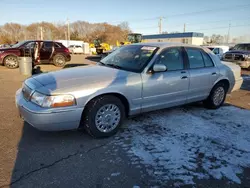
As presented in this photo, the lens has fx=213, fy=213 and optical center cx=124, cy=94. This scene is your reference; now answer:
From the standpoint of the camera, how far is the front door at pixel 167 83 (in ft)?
Result: 13.0

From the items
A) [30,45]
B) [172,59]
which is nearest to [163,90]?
[172,59]

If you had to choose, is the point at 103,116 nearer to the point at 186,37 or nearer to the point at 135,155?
the point at 135,155

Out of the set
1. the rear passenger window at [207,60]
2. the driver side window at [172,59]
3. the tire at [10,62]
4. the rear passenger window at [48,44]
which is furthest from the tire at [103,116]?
the rear passenger window at [48,44]

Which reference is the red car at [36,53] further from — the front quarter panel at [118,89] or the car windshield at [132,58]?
the front quarter panel at [118,89]

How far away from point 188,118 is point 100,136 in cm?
212

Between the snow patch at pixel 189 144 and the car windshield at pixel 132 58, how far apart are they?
3.83ft

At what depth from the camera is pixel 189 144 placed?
3.55 meters

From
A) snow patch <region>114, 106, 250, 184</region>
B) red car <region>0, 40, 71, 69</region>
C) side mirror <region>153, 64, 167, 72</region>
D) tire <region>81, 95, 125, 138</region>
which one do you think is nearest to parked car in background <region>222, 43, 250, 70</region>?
snow patch <region>114, 106, 250, 184</region>

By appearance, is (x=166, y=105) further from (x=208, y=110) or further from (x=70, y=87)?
(x=70, y=87)

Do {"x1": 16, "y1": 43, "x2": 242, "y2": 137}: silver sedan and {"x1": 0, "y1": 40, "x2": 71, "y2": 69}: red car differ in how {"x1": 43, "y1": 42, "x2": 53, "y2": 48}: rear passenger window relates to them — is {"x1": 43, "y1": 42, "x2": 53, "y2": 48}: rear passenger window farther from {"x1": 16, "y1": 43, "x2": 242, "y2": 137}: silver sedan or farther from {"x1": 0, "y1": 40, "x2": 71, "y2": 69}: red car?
{"x1": 16, "y1": 43, "x2": 242, "y2": 137}: silver sedan

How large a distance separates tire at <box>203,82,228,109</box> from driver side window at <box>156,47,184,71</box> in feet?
4.30

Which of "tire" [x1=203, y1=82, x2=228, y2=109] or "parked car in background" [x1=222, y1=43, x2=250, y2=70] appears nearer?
"tire" [x1=203, y1=82, x2=228, y2=109]

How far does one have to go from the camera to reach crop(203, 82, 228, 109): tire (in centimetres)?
522

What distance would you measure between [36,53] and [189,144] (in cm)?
1109
